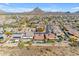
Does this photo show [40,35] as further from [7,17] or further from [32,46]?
[7,17]

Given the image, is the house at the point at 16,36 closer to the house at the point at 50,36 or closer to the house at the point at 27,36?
the house at the point at 27,36

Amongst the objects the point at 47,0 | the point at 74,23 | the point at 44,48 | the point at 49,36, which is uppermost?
the point at 47,0

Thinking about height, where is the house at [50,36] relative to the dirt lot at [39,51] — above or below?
above

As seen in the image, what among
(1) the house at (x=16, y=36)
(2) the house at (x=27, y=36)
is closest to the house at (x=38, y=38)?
(2) the house at (x=27, y=36)

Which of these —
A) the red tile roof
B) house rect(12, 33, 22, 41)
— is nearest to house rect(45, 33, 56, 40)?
the red tile roof

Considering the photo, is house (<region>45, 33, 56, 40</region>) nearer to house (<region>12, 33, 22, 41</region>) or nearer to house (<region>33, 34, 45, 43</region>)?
house (<region>33, 34, 45, 43</region>)

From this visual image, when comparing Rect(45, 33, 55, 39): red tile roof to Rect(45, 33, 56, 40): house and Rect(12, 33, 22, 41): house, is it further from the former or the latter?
Rect(12, 33, 22, 41): house

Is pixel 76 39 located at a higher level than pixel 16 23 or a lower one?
lower

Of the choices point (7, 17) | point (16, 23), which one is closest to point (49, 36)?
point (16, 23)

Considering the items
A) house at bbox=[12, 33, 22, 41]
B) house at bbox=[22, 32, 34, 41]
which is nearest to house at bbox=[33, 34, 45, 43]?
house at bbox=[22, 32, 34, 41]

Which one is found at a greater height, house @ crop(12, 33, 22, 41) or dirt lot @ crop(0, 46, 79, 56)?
house @ crop(12, 33, 22, 41)

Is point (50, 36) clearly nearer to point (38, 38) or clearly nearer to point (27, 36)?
point (38, 38)
